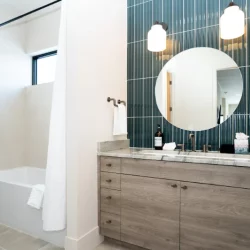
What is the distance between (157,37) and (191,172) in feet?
4.43

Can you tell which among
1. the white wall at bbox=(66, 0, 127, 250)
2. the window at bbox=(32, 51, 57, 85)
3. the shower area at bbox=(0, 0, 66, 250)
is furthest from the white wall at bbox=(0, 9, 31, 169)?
the white wall at bbox=(66, 0, 127, 250)

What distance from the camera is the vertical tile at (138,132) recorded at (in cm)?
234

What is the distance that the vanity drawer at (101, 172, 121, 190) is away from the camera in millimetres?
1834

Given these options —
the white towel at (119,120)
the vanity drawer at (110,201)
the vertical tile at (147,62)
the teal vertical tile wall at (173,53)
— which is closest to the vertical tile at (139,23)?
the teal vertical tile wall at (173,53)

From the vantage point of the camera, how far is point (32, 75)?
10.9 feet

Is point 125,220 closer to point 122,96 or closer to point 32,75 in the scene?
point 122,96

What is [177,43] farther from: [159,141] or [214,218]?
[214,218]

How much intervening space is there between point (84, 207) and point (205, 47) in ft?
5.97

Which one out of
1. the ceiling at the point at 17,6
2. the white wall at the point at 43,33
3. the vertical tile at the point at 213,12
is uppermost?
the ceiling at the point at 17,6

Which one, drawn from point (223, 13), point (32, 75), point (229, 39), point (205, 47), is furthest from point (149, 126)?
point (32, 75)

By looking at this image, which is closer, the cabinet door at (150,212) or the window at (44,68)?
the cabinet door at (150,212)

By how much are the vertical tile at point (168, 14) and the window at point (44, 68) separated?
1.80 m

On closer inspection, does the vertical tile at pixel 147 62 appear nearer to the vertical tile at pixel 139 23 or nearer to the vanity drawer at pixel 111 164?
the vertical tile at pixel 139 23

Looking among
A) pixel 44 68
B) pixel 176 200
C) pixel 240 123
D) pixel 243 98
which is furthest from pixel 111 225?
pixel 44 68
